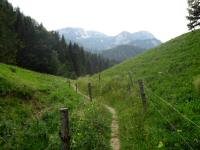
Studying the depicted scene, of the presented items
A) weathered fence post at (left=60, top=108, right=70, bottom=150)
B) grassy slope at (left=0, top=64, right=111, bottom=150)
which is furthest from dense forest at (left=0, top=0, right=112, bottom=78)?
weathered fence post at (left=60, top=108, right=70, bottom=150)

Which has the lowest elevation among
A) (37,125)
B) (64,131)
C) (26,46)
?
(37,125)

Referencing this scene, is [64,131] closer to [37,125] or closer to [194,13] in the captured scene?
[37,125]

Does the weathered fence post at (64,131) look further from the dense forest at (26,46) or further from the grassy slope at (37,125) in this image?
the dense forest at (26,46)

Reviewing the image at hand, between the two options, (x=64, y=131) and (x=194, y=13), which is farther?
(x=194, y=13)

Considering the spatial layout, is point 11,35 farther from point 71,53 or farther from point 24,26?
point 71,53

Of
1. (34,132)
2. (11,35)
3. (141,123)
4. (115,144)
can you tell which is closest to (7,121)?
(34,132)

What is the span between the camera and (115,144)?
16.3 meters

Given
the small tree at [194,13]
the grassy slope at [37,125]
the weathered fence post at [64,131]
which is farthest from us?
the small tree at [194,13]

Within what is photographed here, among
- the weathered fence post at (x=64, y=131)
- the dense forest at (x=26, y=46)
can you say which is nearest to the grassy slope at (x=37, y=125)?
the weathered fence post at (x=64, y=131)

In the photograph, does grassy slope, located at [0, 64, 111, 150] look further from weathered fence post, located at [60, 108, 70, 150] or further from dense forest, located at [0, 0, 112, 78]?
dense forest, located at [0, 0, 112, 78]

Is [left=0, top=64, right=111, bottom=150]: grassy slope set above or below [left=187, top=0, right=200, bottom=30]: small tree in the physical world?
below

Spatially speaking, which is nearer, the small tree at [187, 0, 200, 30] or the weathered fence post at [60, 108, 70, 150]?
the weathered fence post at [60, 108, 70, 150]

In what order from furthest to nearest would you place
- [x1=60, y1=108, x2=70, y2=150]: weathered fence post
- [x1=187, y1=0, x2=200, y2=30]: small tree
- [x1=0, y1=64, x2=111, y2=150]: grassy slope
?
[x1=187, y1=0, x2=200, y2=30]: small tree < [x1=0, y1=64, x2=111, y2=150]: grassy slope < [x1=60, y1=108, x2=70, y2=150]: weathered fence post

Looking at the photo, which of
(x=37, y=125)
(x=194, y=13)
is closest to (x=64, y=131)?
(x=37, y=125)
